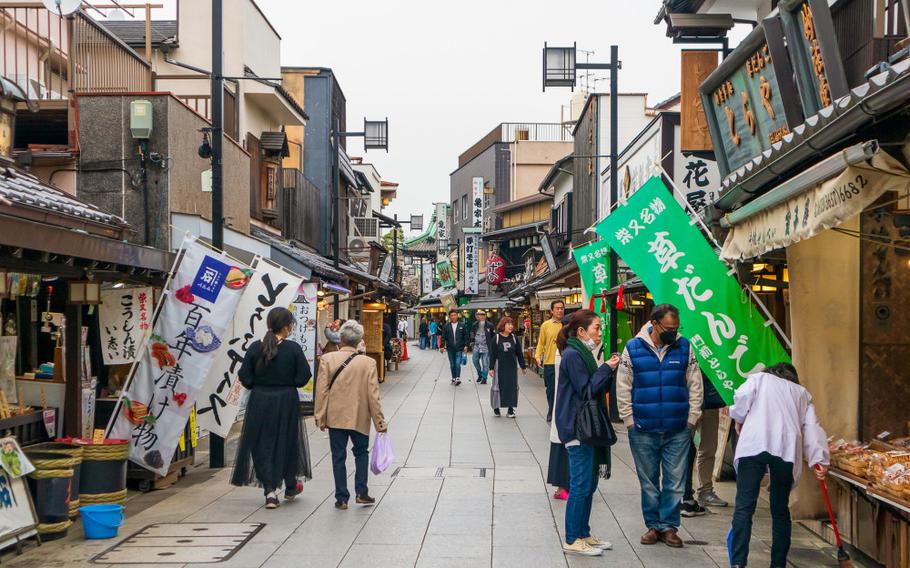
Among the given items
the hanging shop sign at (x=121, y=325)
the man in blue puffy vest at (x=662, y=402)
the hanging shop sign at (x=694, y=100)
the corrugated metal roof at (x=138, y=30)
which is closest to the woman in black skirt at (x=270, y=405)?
the hanging shop sign at (x=121, y=325)

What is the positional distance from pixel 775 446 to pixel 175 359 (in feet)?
20.6

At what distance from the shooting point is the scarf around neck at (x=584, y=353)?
7621 millimetres

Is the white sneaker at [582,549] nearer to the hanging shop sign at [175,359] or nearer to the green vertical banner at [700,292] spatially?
the green vertical banner at [700,292]

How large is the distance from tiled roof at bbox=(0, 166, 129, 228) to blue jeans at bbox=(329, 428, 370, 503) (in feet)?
11.3

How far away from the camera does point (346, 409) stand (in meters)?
9.30

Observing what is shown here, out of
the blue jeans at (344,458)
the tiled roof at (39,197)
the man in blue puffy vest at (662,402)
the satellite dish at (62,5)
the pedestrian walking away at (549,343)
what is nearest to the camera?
the man in blue puffy vest at (662,402)

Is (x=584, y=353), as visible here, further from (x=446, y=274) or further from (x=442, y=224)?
(x=442, y=224)

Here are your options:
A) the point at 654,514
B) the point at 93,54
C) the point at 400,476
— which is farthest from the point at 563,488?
the point at 93,54

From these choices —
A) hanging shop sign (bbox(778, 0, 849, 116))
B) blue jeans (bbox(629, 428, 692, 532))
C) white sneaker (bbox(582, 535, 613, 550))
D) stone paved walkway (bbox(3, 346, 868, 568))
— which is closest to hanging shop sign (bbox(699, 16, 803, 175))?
hanging shop sign (bbox(778, 0, 849, 116))

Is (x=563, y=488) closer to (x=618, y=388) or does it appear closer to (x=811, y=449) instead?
(x=618, y=388)

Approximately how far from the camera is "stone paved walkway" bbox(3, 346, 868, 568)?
734 cm

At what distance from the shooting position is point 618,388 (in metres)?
7.58

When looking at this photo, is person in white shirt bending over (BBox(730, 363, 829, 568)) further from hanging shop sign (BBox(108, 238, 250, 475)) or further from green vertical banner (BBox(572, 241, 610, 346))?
green vertical banner (BBox(572, 241, 610, 346))

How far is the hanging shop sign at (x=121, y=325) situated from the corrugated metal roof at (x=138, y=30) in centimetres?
1089
